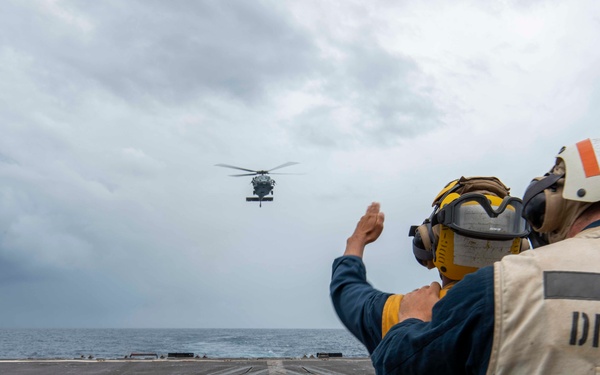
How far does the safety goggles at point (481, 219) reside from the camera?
272 cm

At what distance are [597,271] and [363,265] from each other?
44.2 inches

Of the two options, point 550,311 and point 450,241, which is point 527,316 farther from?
point 450,241

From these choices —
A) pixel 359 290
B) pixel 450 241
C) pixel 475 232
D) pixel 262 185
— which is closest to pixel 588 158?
pixel 475 232

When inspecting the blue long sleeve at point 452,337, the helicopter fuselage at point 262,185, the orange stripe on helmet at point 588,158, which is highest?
the helicopter fuselage at point 262,185

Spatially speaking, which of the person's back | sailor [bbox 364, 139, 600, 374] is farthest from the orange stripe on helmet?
the person's back

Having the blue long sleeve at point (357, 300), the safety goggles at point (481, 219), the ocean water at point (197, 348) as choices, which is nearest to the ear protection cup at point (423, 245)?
the safety goggles at point (481, 219)

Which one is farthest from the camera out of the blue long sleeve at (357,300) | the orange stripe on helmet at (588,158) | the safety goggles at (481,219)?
the safety goggles at (481,219)

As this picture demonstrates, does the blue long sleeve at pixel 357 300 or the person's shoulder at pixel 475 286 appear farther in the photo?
the blue long sleeve at pixel 357 300

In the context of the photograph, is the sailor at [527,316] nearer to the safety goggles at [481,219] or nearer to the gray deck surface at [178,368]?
the safety goggles at [481,219]

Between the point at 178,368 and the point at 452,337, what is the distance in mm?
21310

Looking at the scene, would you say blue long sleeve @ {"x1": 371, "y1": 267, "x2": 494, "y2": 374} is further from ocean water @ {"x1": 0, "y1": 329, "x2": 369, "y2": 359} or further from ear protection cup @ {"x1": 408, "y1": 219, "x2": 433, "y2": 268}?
ocean water @ {"x1": 0, "y1": 329, "x2": 369, "y2": 359}

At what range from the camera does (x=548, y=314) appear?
1707mm

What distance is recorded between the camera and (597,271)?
5.69ft

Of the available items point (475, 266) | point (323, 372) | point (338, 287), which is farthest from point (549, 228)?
point (323, 372)
